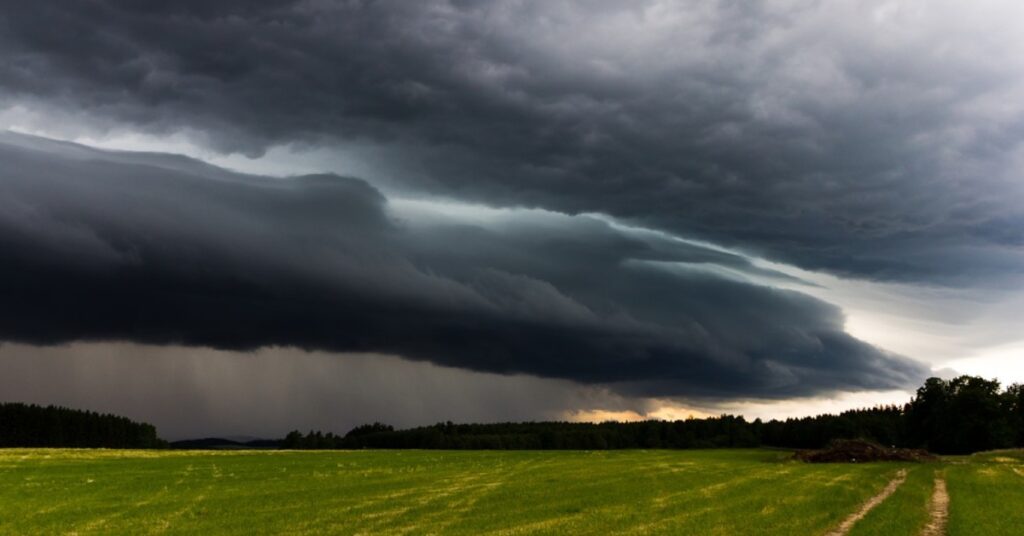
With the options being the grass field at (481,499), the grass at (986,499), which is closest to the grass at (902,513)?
the grass field at (481,499)

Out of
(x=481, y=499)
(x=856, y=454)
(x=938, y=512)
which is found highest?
(x=856, y=454)

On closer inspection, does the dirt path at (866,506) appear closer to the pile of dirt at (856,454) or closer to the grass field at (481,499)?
the grass field at (481,499)

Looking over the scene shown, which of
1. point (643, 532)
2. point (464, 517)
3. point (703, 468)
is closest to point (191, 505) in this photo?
point (464, 517)

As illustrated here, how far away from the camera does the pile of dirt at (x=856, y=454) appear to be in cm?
11481

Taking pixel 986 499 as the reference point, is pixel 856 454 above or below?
above

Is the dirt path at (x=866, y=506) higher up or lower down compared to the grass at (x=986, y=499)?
higher up

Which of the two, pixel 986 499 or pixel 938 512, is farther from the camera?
pixel 986 499

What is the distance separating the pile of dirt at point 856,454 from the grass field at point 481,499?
23728 mm

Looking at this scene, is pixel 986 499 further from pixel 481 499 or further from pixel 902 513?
pixel 481 499

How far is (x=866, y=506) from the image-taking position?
53.5 m

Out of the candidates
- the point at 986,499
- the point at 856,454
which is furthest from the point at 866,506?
the point at 856,454

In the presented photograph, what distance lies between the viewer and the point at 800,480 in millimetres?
74188

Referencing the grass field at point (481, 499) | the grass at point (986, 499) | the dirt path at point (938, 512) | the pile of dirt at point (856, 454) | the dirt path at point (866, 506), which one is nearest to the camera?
the dirt path at point (866, 506)

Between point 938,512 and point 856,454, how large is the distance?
7019 cm
